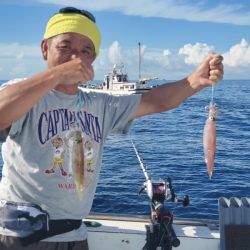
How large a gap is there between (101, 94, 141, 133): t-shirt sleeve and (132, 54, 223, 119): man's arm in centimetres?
5

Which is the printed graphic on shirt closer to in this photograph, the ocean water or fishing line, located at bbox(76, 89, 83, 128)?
fishing line, located at bbox(76, 89, 83, 128)

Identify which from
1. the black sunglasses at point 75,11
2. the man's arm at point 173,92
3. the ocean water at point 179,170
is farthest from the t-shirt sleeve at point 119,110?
the ocean water at point 179,170

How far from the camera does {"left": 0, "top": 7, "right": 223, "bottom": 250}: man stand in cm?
247

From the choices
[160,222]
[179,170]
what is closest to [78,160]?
[160,222]

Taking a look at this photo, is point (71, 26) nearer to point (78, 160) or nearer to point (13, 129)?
point (13, 129)

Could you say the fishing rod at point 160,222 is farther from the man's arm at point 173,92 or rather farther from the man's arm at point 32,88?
the man's arm at point 32,88

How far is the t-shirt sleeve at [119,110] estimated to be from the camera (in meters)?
2.83

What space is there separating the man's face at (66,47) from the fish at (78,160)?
1.59ft

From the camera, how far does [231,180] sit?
12.4 m

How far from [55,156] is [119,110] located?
606 mm

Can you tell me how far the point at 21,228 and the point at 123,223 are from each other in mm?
1972

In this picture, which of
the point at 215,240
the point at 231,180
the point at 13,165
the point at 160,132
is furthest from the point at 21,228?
the point at 160,132

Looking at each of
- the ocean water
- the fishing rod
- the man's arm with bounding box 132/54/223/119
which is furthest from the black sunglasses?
the ocean water

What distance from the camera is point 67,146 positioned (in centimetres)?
257
